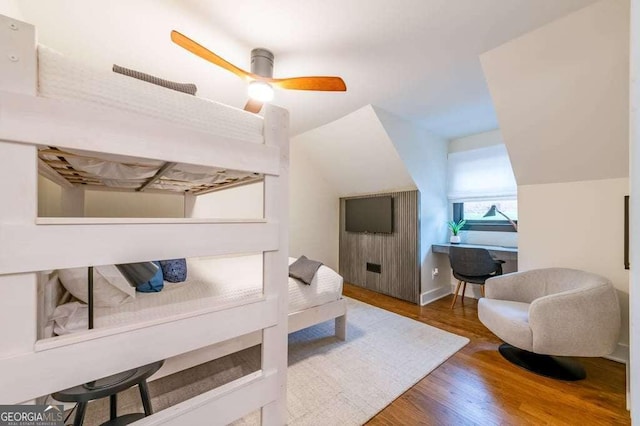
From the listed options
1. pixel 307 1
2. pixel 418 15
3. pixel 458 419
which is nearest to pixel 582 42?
pixel 418 15

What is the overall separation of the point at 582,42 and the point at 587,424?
2417 mm

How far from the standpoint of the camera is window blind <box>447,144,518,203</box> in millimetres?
3336

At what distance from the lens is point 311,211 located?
4477 mm

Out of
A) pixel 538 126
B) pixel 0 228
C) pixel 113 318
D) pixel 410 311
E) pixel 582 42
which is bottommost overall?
pixel 410 311

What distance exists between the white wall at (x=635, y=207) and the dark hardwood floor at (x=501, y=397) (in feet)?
3.91

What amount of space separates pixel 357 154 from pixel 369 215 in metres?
1.06

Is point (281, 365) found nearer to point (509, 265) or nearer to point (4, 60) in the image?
point (4, 60)

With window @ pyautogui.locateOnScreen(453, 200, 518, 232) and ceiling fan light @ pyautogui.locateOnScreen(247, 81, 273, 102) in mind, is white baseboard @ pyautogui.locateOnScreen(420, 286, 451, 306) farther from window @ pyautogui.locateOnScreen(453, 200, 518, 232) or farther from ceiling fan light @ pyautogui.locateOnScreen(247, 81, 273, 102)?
ceiling fan light @ pyautogui.locateOnScreen(247, 81, 273, 102)

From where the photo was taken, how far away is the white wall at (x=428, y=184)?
11.0 ft

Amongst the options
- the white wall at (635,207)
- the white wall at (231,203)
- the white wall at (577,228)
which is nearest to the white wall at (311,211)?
the white wall at (231,203)

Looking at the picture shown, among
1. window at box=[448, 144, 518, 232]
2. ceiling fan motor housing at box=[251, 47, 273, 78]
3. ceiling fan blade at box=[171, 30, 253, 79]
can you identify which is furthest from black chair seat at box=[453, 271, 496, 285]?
ceiling fan blade at box=[171, 30, 253, 79]

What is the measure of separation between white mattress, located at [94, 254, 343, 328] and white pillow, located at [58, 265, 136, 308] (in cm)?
5

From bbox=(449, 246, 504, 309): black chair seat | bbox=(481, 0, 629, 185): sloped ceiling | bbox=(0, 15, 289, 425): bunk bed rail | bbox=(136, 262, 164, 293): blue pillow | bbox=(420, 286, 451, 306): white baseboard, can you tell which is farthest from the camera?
bbox=(420, 286, 451, 306): white baseboard

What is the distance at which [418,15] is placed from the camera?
63.2 inches
